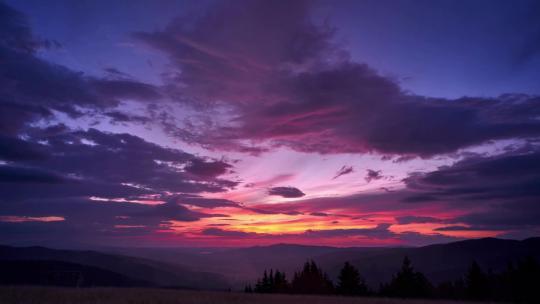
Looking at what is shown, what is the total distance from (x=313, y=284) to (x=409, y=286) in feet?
47.6

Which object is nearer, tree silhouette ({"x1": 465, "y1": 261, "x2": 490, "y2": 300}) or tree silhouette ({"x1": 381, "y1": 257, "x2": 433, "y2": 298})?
tree silhouette ({"x1": 381, "y1": 257, "x2": 433, "y2": 298})

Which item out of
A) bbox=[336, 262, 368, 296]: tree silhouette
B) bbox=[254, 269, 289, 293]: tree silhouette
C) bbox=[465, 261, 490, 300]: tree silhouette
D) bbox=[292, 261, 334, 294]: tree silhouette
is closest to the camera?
bbox=[465, 261, 490, 300]: tree silhouette

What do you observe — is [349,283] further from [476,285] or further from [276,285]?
[476,285]

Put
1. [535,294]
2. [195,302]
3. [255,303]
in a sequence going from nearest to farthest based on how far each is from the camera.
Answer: [195,302]
[255,303]
[535,294]

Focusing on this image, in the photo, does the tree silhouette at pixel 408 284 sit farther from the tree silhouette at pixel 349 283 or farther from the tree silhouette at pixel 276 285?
the tree silhouette at pixel 276 285

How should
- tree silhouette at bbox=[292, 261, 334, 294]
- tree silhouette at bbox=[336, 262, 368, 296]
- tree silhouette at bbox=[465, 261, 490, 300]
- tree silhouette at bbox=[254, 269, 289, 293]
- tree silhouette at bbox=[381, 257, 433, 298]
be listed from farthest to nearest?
1. tree silhouette at bbox=[254, 269, 289, 293]
2. tree silhouette at bbox=[292, 261, 334, 294]
3. tree silhouette at bbox=[336, 262, 368, 296]
4. tree silhouette at bbox=[465, 261, 490, 300]
5. tree silhouette at bbox=[381, 257, 433, 298]

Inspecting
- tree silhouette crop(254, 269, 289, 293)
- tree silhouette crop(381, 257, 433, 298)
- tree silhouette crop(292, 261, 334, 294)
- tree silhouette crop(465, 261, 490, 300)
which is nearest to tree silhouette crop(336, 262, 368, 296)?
tree silhouette crop(292, 261, 334, 294)

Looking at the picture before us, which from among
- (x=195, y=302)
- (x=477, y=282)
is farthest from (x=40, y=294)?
(x=477, y=282)

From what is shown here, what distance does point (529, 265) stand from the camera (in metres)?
53.6

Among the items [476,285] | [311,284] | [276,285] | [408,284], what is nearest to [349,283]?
[408,284]

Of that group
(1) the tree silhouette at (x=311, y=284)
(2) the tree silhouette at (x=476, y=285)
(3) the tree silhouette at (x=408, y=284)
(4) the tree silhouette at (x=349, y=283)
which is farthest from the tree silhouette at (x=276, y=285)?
(2) the tree silhouette at (x=476, y=285)

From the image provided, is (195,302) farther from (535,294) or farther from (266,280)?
(266,280)

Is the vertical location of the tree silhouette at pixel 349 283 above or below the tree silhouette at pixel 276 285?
above

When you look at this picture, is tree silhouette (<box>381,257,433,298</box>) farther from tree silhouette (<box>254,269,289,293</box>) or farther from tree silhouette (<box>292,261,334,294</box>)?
tree silhouette (<box>254,269,289,293</box>)
